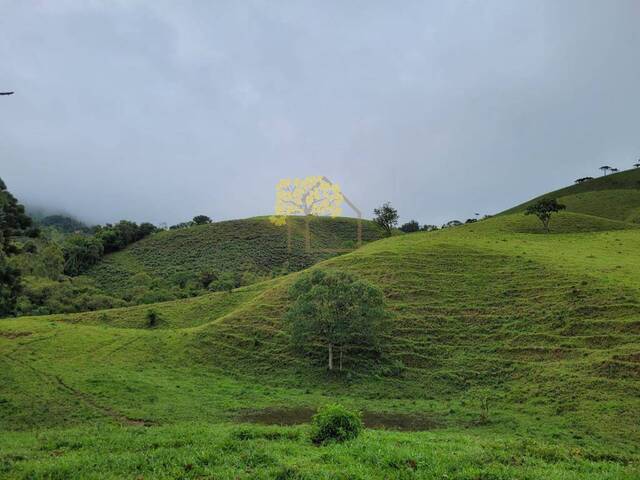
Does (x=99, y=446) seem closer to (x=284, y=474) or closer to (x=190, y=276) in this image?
(x=284, y=474)

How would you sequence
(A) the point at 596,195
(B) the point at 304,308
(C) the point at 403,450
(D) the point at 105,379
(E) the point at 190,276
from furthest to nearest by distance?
1. (A) the point at 596,195
2. (E) the point at 190,276
3. (B) the point at 304,308
4. (D) the point at 105,379
5. (C) the point at 403,450

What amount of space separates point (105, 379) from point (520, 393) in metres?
28.3

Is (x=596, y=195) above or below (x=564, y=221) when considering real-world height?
above

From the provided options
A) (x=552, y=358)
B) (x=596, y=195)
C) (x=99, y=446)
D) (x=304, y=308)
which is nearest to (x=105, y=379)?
(x=304, y=308)

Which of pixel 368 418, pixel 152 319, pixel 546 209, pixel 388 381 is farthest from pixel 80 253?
pixel 368 418

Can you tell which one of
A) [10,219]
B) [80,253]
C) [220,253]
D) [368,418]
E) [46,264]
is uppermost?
[10,219]

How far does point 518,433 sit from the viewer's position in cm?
2314

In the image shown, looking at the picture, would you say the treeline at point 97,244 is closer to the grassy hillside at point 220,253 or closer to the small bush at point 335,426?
Answer: the grassy hillside at point 220,253

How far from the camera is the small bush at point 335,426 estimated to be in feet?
47.5

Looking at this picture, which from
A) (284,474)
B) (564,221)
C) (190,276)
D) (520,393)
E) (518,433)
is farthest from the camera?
(190,276)

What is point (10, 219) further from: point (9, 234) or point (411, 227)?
point (411, 227)

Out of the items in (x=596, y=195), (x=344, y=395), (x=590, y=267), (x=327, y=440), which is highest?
(x=596, y=195)

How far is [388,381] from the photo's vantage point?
34625 millimetres

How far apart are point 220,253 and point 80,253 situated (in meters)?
32.5
